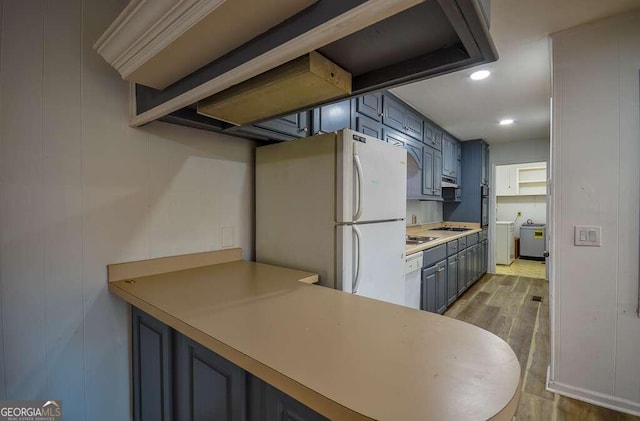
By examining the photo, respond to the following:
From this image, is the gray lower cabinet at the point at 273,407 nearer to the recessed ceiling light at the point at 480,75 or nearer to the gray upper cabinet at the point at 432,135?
the recessed ceiling light at the point at 480,75

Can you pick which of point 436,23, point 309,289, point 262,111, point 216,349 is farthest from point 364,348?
point 262,111

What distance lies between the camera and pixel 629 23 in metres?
1.64

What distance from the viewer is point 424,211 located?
455 centimetres

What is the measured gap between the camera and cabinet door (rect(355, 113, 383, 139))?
2.23m

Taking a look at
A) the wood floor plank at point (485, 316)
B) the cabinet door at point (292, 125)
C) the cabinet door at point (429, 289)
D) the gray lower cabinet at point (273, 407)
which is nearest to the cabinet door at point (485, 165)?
the wood floor plank at point (485, 316)

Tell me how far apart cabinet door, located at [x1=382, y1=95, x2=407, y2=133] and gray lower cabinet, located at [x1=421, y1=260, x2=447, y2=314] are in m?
1.44

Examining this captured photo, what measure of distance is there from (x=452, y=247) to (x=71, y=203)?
343cm

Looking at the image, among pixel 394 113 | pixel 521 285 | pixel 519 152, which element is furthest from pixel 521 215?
pixel 394 113

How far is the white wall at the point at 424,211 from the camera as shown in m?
4.12

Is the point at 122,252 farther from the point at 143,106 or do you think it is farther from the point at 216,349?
the point at 216,349

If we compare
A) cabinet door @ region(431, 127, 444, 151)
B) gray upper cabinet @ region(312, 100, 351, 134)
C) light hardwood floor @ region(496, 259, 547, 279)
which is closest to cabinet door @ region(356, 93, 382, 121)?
gray upper cabinet @ region(312, 100, 351, 134)

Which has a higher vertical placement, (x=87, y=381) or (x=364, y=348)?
(x=364, y=348)

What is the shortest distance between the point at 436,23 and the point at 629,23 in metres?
1.79

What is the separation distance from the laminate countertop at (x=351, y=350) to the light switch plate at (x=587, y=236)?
149 cm
